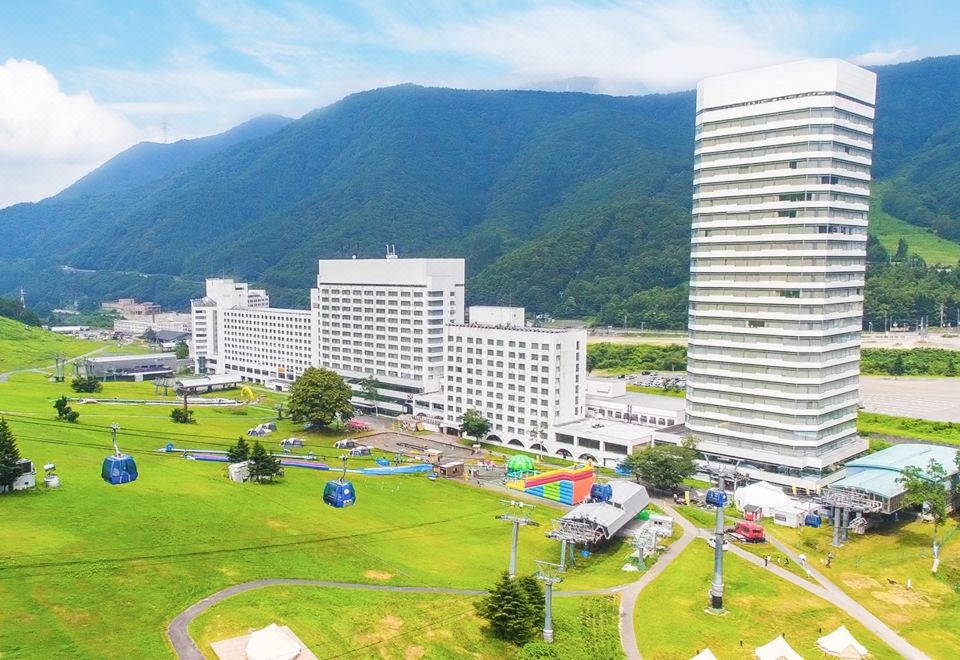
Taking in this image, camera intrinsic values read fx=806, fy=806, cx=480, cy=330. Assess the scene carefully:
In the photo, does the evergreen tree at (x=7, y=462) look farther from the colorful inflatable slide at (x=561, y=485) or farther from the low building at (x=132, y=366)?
the low building at (x=132, y=366)

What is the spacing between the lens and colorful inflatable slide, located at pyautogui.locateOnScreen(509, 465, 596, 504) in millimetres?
72375

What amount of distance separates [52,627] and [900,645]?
4432 cm

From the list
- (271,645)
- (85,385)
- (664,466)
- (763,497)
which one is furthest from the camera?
(85,385)

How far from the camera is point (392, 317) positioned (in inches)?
4592

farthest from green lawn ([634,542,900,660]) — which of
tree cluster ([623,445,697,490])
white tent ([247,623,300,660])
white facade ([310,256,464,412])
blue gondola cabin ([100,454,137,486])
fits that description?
white facade ([310,256,464,412])

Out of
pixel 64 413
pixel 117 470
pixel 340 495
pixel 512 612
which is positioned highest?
pixel 117 470

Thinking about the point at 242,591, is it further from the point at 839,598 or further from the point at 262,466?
the point at 839,598

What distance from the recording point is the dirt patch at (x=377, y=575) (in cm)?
4856

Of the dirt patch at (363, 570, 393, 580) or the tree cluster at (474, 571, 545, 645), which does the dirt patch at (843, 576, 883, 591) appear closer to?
the tree cluster at (474, 571, 545, 645)

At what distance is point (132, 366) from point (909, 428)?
407ft

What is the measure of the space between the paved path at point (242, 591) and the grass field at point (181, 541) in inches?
25.2

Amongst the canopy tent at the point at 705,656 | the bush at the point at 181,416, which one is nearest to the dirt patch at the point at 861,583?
the canopy tent at the point at 705,656

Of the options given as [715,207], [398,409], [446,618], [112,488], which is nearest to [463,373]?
[398,409]

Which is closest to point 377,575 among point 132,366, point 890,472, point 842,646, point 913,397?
point 842,646
